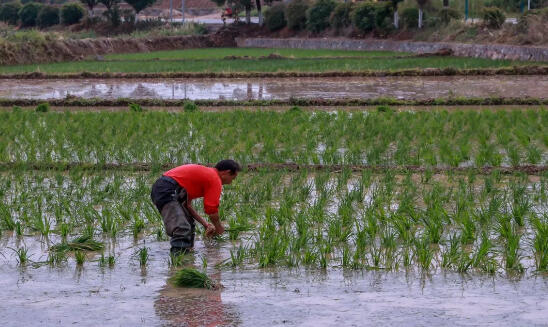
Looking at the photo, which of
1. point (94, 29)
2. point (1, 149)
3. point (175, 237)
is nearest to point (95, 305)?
point (175, 237)

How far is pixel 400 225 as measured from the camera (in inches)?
→ 241

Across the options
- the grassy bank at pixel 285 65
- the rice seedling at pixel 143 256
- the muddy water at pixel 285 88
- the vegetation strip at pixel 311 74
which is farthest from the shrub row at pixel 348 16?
the rice seedling at pixel 143 256

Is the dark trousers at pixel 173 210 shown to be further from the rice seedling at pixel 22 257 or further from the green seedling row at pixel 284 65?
the green seedling row at pixel 284 65

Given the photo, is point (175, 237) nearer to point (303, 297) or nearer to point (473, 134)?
point (303, 297)

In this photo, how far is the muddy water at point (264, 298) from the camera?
458 centimetres

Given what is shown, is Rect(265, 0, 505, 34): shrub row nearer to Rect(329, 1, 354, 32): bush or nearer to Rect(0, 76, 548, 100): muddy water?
Rect(329, 1, 354, 32): bush

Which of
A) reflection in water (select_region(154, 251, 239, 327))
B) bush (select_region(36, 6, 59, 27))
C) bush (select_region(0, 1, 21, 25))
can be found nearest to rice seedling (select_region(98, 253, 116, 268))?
reflection in water (select_region(154, 251, 239, 327))

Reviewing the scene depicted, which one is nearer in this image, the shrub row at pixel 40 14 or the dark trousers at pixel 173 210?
the dark trousers at pixel 173 210

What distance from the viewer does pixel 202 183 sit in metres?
5.82

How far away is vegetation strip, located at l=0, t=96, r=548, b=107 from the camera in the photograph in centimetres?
1599

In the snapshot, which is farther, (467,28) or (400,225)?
(467,28)

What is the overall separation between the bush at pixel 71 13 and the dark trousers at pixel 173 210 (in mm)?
53475

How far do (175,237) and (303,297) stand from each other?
1214mm

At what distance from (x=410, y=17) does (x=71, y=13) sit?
1128 inches
